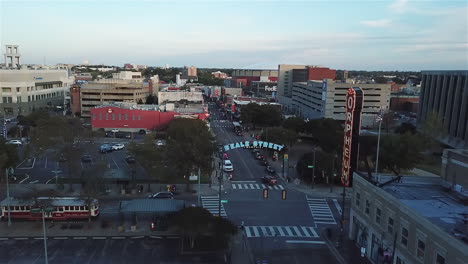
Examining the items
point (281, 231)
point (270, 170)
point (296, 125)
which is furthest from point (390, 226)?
point (296, 125)

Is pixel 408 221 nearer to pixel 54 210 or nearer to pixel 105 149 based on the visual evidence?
pixel 54 210

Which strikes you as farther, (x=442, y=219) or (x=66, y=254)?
(x=66, y=254)

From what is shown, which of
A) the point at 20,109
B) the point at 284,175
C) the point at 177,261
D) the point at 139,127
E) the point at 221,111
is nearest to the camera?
the point at 177,261

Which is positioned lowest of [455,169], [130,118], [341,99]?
[130,118]

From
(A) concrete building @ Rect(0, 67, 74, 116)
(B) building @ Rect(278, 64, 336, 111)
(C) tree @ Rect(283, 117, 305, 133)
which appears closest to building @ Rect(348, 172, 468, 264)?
(C) tree @ Rect(283, 117, 305, 133)

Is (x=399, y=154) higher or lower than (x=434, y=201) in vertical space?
lower

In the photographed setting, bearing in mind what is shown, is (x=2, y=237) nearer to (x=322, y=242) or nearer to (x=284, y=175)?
(x=322, y=242)

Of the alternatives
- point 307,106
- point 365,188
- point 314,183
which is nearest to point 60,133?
point 314,183

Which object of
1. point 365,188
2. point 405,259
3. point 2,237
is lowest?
point 2,237
